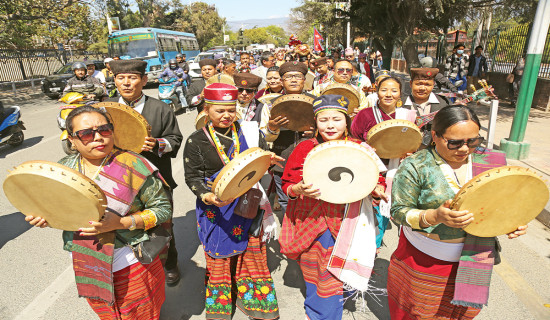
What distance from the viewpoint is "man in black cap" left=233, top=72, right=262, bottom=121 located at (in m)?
4.14

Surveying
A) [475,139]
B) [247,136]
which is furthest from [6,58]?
[475,139]

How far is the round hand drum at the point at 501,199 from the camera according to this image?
1449 mm

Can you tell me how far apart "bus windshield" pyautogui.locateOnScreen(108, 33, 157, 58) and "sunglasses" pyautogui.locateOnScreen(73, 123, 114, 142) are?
19.6m

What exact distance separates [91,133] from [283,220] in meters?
1.40

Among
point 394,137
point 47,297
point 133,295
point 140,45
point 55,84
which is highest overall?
point 140,45

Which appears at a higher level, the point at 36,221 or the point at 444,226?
→ the point at 36,221

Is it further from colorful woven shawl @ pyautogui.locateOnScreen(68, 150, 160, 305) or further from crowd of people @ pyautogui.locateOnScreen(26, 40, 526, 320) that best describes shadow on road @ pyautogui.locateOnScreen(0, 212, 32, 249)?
colorful woven shawl @ pyautogui.locateOnScreen(68, 150, 160, 305)

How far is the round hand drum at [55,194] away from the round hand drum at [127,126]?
0.79m

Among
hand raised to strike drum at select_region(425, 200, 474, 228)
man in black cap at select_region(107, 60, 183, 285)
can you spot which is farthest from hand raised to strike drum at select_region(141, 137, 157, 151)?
hand raised to strike drum at select_region(425, 200, 474, 228)

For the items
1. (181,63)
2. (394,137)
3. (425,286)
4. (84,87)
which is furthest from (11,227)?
(181,63)

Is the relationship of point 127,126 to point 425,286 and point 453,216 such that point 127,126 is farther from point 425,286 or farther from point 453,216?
point 425,286

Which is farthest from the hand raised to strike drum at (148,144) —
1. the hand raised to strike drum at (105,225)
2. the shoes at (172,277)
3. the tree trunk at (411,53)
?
the tree trunk at (411,53)

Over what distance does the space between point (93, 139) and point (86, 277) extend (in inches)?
31.8

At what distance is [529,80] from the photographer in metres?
5.59
